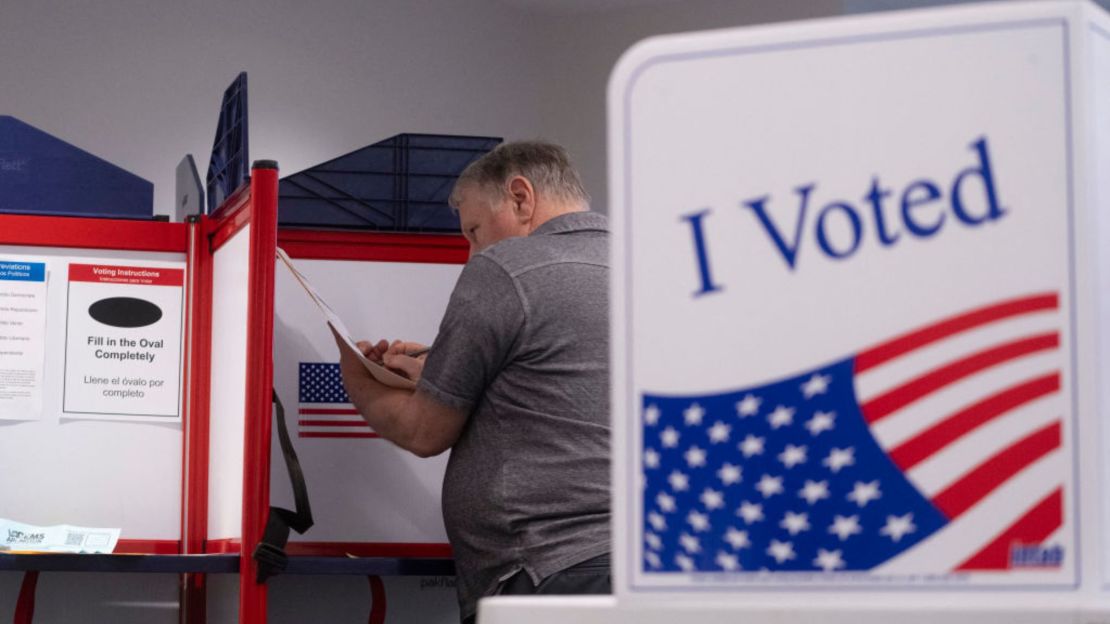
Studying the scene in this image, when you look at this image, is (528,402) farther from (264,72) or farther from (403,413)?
(264,72)

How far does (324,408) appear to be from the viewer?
86.1 inches

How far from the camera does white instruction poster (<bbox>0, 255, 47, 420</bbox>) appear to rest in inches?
83.3

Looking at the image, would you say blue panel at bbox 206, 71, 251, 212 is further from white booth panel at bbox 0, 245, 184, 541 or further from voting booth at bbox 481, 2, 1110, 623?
voting booth at bbox 481, 2, 1110, 623

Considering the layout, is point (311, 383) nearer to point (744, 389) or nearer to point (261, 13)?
point (744, 389)

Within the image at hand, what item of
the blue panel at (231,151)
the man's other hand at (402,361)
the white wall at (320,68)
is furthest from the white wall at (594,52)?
the man's other hand at (402,361)

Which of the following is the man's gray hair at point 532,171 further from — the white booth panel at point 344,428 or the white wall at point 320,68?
the white wall at point 320,68

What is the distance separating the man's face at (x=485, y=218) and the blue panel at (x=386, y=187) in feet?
0.62

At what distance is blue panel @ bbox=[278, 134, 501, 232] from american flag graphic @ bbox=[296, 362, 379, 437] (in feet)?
0.80

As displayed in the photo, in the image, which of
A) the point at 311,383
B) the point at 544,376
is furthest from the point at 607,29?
the point at 544,376

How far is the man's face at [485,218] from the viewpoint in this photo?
2.06 meters

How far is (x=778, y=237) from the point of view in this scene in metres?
0.63

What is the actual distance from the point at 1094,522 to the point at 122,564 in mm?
1510

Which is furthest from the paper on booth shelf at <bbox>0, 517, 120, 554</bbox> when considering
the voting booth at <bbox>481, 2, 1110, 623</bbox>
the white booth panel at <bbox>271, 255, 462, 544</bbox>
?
the voting booth at <bbox>481, 2, 1110, 623</bbox>

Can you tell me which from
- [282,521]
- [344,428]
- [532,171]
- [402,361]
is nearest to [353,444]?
[344,428]
